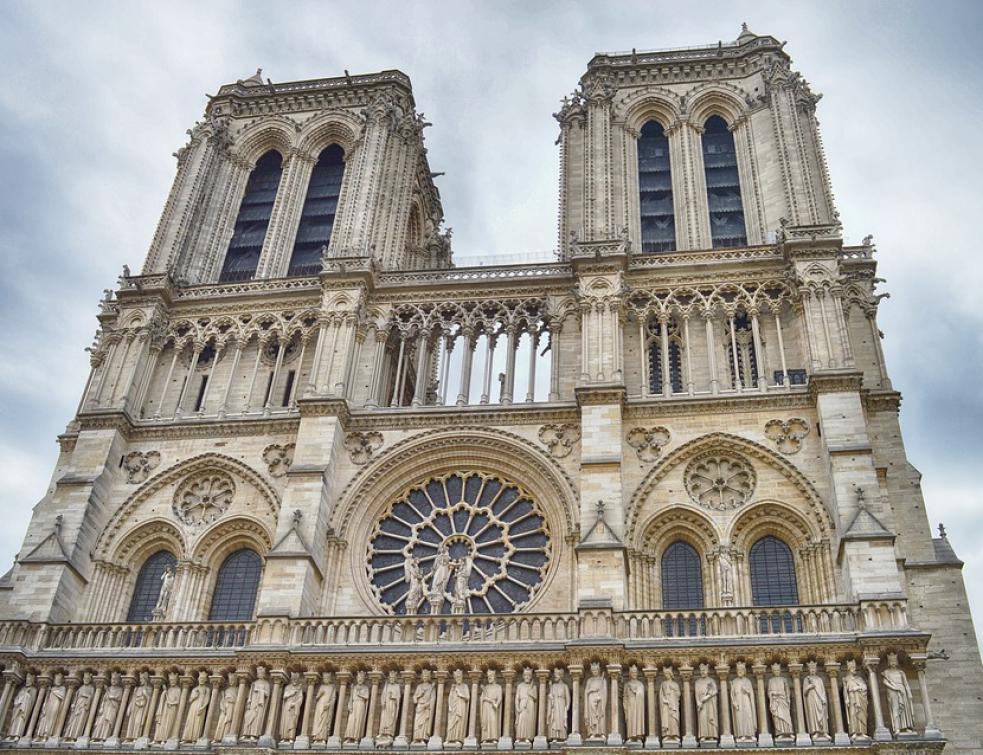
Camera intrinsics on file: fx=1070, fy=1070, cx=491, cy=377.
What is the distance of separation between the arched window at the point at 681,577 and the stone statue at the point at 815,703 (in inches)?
145

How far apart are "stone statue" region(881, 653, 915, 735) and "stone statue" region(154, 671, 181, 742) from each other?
13.5 metres

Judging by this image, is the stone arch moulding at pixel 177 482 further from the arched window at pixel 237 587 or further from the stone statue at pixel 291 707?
the stone statue at pixel 291 707

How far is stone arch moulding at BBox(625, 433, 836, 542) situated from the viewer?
2291 centimetres

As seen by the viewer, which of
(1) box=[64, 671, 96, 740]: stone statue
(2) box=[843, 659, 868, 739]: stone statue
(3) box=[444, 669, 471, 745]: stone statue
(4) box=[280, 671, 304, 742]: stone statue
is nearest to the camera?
(2) box=[843, 659, 868, 739]: stone statue

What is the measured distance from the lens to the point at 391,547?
82.0 feet

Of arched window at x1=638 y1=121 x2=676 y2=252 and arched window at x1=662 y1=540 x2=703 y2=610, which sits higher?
arched window at x1=638 y1=121 x2=676 y2=252

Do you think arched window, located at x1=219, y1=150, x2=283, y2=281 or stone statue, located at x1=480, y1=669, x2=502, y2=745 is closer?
stone statue, located at x1=480, y1=669, x2=502, y2=745

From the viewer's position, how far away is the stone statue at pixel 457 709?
19906mm

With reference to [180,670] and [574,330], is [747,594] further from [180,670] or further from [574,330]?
[180,670]

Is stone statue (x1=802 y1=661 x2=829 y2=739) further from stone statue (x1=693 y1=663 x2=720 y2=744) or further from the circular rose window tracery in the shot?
the circular rose window tracery

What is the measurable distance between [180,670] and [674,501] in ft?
36.2

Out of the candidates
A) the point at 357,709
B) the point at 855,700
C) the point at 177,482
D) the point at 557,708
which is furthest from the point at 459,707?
the point at 177,482

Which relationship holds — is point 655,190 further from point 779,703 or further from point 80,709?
point 80,709

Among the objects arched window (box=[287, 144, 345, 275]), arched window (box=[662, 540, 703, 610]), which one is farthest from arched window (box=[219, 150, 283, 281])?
arched window (box=[662, 540, 703, 610])
